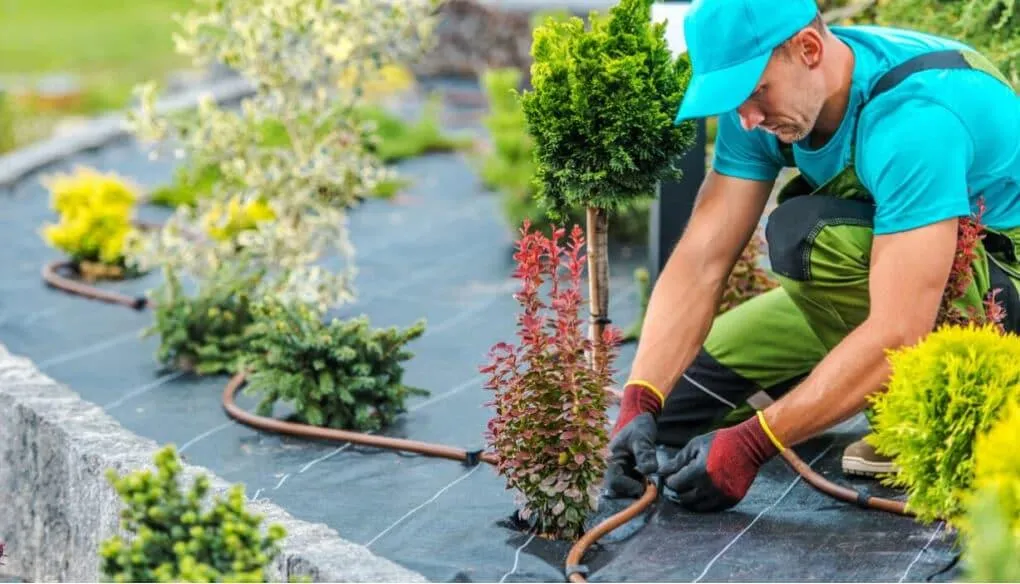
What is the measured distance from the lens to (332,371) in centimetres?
405

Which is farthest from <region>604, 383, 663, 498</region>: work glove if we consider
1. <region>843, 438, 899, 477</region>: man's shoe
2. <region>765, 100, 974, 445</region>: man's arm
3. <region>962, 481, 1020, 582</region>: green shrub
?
<region>962, 481, 1020, 582</region>: green shrub

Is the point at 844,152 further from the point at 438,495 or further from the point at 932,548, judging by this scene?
the point at 438,495

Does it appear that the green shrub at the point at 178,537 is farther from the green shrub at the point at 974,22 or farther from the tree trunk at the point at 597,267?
the green shrub at the point at 974,22

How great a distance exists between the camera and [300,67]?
16.2 ft

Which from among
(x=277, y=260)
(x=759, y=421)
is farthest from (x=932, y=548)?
(x=277, y=260)

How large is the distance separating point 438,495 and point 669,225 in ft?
5.02

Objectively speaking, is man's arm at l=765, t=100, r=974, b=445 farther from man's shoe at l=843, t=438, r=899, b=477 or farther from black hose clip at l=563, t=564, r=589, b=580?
black hose clip at l=563, t=564, r=589, b=580

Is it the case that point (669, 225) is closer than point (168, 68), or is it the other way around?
point (669, 225)

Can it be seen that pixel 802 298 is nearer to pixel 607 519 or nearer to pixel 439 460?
pixel 607 519

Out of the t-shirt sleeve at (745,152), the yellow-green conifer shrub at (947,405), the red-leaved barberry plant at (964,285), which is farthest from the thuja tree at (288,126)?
the yellow-green conifer shrub at (947,405)

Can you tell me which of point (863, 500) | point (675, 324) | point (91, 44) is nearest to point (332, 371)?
point (675, 324)

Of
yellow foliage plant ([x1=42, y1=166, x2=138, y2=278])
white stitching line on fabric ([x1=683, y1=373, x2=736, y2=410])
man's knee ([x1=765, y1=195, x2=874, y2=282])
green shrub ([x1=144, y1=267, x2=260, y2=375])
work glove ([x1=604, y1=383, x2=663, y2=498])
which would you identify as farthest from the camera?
yellow foliage plant ([x1=42, y1=166, x2=138, y2=278])

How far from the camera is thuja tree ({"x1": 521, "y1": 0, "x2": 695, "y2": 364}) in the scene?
11.1 ft

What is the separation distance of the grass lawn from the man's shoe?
736cm
